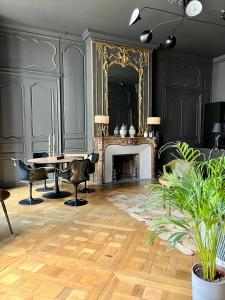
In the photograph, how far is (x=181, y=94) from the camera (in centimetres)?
711

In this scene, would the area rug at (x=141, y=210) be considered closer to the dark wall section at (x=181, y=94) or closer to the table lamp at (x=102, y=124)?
the table lamp at (x=102, y=124)

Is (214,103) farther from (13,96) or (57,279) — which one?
(57,279)

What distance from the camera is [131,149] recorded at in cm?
601

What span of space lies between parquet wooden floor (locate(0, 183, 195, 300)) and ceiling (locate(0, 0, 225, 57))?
12.1 feet

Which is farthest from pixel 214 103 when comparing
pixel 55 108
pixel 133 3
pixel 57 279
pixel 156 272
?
pixel 57 279

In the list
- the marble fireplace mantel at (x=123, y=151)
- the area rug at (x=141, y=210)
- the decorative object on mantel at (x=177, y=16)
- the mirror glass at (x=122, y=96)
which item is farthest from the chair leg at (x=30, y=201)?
the decorative object on mantel at (x=177, y=16)

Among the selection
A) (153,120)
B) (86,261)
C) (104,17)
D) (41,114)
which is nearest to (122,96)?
(153,120)

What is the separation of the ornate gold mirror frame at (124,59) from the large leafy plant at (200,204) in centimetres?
447

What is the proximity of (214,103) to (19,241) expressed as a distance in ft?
20.9

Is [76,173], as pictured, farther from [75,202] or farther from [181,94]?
[181,94]

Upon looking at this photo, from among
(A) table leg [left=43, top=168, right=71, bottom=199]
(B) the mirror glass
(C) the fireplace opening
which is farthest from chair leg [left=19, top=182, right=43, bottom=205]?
(B) the mirror glass

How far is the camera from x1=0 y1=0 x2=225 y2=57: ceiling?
4.31 m

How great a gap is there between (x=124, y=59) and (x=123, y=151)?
226 cm

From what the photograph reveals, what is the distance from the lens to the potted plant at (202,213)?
1.32m
